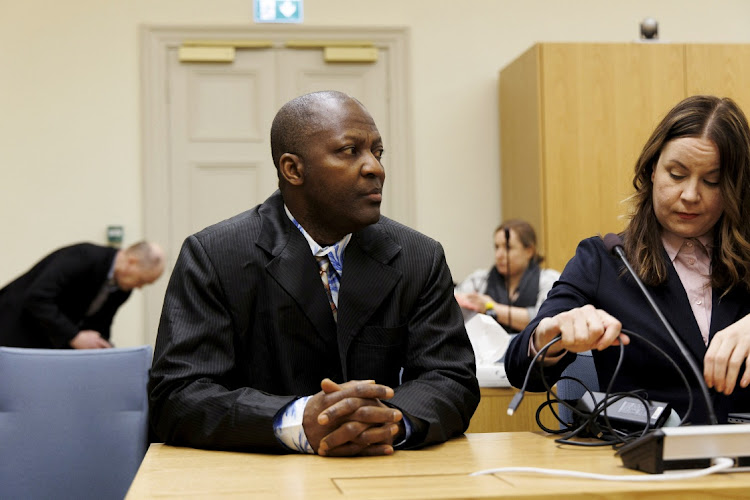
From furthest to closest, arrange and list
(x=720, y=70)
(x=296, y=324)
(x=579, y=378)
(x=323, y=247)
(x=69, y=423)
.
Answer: (x=720, y=70) < (x=69, y=423) < (x=579, y=378) < (x=323, y=247) < (x=296, y=324)

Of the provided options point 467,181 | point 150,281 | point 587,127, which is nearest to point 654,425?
point 150,281

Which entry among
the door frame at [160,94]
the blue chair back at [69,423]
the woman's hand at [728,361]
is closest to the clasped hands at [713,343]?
the woman's hand at [728,361]

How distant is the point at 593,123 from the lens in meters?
5.25

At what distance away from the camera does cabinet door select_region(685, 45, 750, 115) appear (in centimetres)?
532

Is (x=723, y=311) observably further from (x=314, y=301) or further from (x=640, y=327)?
(x=314, y=301)

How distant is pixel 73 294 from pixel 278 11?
219 centimetres

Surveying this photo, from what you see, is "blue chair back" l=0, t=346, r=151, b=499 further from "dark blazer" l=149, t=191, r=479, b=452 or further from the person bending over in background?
the person bending over in background

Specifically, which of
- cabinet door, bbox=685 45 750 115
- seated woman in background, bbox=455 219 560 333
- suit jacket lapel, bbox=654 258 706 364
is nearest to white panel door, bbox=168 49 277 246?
seated woman in background, bbox=455 219 560 333

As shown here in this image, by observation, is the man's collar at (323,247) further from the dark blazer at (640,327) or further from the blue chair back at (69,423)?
the blue chair back at (69,423)

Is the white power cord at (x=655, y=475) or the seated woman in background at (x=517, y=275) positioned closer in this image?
the white power cord at (x=655, y=475)

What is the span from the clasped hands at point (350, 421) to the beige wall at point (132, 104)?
420cm

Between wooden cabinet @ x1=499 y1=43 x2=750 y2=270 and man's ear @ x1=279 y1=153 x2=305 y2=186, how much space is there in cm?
349

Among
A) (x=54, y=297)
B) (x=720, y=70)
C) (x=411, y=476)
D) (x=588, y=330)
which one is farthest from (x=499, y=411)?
(x=720, y=70)

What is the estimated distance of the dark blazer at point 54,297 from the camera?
4.29 metres
